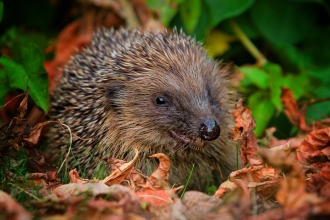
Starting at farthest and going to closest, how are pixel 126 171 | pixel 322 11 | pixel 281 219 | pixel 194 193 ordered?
1. pixel 322 11
2. pixel 126 171
3. pixel 194 193
4. pixel 281 219

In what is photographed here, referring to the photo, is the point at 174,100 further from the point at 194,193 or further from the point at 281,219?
the point at 281,219

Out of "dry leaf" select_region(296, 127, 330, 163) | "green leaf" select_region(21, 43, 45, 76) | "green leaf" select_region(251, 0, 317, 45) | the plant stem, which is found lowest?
"dry leaf" select_region(296, 127, 330, 163)

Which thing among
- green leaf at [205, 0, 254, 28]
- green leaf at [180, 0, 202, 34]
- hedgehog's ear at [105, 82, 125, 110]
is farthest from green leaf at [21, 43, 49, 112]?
green leaf at [205, 0, 254, 28]

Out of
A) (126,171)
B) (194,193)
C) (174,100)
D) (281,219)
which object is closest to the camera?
(281,219)

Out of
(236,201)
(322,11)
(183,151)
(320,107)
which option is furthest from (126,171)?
(322,11)

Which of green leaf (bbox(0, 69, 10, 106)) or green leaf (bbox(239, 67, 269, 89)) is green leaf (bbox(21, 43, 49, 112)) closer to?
green leaf (bbox(0, 69, 10, 106))

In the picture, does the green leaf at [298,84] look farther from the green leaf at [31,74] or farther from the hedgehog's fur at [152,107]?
the green leaf at [31,74]

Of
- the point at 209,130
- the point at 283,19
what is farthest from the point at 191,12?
the point at 209,130
